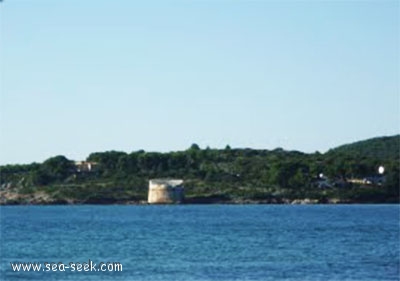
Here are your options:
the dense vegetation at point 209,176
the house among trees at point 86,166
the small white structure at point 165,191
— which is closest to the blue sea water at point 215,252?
the small white structure at point 165,191

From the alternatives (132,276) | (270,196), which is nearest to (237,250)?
(132,276)

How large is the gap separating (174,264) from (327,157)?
440ft

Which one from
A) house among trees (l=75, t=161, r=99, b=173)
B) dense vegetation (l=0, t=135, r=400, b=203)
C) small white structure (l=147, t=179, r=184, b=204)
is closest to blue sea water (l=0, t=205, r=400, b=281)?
small white structure (l=147, t=179, r=184, b=204)

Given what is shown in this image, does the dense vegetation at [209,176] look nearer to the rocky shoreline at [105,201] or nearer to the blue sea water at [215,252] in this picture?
the rocky shoreline at [105,201]

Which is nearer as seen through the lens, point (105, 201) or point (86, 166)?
point (105, 201)

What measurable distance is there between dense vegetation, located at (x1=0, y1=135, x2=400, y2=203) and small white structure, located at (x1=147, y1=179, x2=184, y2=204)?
15.0 feet

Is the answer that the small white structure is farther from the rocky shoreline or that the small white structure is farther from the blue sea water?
the blue sea water

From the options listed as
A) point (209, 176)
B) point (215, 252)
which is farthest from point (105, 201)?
point (215, 252)

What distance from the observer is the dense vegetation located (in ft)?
502

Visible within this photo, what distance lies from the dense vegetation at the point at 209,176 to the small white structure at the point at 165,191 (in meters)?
4.56

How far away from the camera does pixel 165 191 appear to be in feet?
492

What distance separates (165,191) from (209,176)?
56.1ft

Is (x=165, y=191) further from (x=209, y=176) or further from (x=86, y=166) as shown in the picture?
(x=86, y=166)

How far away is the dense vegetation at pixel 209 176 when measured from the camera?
153m
